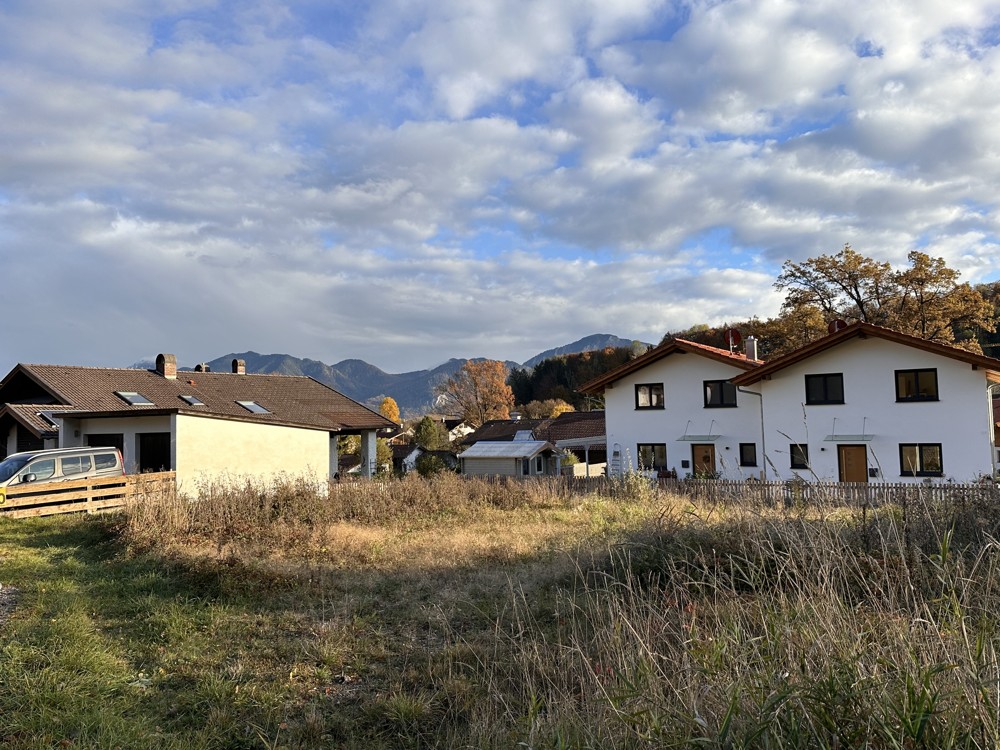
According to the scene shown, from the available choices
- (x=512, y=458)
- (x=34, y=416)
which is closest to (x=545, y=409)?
(x=512, y=458)

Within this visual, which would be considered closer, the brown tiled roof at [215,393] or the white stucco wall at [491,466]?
the brown tiled roof at [215,393]

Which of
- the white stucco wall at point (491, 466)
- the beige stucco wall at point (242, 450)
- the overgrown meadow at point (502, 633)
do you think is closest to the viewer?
the overgrown meadow at point (502, 633)

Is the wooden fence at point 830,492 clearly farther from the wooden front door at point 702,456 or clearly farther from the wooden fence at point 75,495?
the wooden fence at point 75,495

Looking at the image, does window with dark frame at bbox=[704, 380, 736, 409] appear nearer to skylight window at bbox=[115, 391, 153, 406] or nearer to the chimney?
skylight window at bbox=[115, 391, 153, 406]

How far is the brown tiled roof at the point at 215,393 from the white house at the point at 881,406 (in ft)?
56.4

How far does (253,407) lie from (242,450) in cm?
1045

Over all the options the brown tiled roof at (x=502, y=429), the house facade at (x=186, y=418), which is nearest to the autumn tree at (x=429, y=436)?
the brown tiled roof at (x=502, y=429)

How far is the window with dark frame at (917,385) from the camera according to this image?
886 inches

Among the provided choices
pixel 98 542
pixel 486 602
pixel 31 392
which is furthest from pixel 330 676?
pixel 31 392

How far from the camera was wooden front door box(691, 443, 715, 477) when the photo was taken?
2725 cm

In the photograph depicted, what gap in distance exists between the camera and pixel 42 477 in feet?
52.2

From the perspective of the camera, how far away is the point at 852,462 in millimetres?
23609

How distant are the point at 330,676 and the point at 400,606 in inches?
82.8

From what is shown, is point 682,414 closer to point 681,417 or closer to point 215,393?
point 681,417
